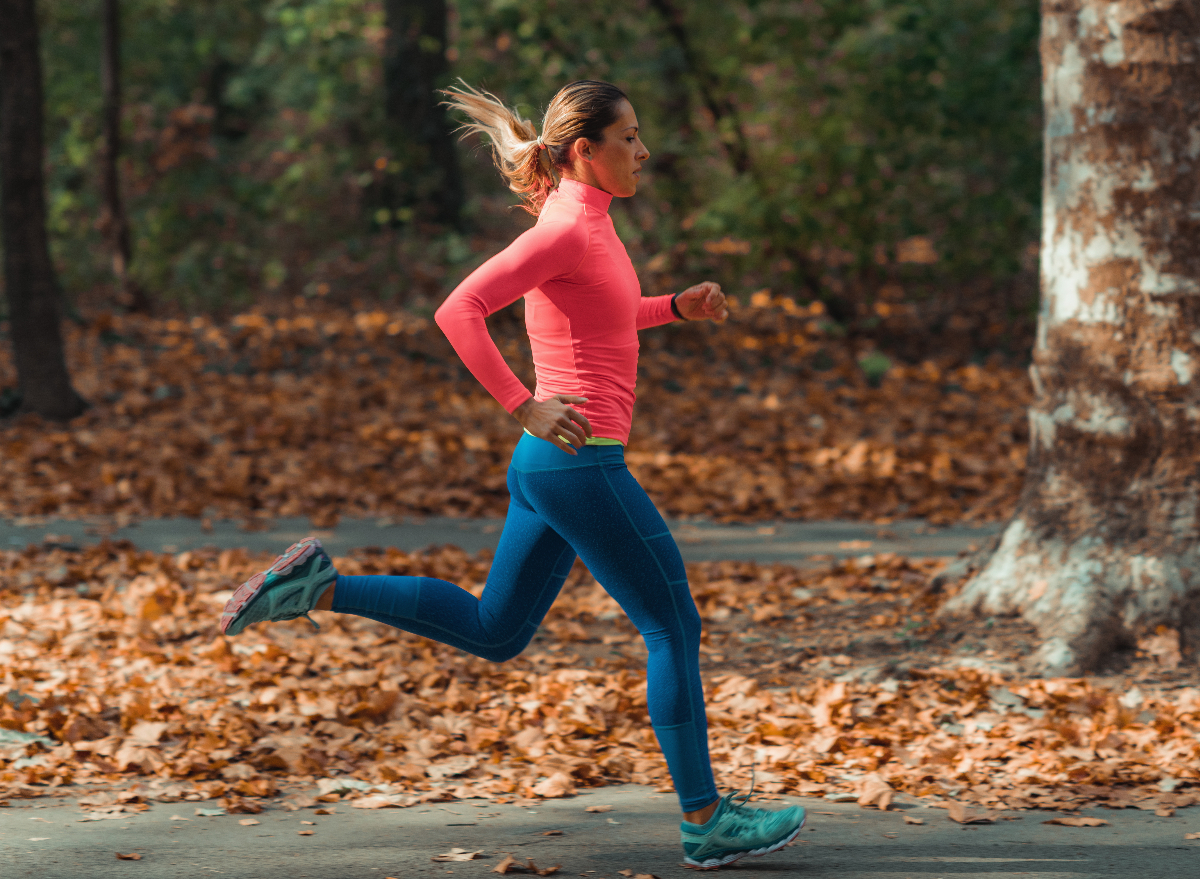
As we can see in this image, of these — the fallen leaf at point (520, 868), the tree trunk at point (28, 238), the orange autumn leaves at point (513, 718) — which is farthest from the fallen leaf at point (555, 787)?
the tree trunk at point (28, 238)

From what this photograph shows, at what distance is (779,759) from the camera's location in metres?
Answer: 4.52

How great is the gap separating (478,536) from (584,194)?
16.5 ft

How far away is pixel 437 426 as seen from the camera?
10.8 meters

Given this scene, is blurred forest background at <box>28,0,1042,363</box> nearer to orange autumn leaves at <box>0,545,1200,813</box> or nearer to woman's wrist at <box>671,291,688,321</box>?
orange autumn leaves at <box>0,545,1200,813</box>

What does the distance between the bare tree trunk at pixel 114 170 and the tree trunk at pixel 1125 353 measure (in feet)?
42.8

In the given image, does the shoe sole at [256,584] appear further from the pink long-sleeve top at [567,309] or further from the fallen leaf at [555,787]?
the fallen leaf at [555,787]

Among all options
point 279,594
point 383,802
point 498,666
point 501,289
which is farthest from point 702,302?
point 498,666

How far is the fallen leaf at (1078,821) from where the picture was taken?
152 inches

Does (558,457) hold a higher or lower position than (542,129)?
lower

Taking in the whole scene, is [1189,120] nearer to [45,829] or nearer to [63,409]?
[45,829]

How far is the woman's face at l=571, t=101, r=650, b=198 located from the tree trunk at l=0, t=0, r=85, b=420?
889 centimetres

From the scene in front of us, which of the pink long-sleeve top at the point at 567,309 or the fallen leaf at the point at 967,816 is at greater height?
the pink long-sleeve top at the point at 567,309

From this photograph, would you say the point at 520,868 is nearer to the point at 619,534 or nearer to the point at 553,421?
the point at 619,534

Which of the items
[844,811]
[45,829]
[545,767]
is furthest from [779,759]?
[45,829]
